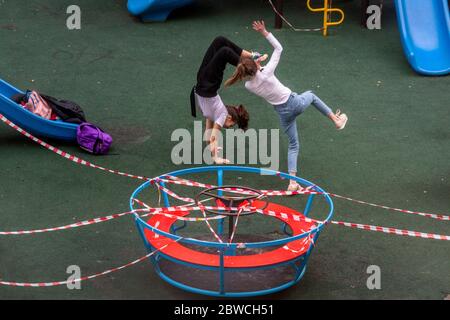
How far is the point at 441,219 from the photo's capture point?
32.0 feet

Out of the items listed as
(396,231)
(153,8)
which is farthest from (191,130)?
(153,8)

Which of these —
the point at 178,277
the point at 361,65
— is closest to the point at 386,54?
the point at 361,65

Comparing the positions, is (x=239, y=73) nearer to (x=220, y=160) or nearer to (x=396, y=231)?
(x=220, y=160)

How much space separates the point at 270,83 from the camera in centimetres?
1016

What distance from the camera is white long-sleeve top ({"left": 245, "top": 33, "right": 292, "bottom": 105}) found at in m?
10.1

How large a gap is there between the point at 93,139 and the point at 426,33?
5.90m

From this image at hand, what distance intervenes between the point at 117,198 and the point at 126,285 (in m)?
1.89

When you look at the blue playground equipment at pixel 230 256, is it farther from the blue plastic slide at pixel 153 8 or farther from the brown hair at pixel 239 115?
the blue plastic slide at pixel 153 8

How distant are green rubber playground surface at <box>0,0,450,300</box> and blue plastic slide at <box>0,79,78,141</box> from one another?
0.19 metres

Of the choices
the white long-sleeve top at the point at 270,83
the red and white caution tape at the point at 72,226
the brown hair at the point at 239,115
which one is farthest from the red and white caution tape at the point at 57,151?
the white long-sleeve top at the point at 270,83

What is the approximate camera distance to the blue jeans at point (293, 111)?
10250mm

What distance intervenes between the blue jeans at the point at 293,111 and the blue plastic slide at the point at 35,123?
8.56 ft

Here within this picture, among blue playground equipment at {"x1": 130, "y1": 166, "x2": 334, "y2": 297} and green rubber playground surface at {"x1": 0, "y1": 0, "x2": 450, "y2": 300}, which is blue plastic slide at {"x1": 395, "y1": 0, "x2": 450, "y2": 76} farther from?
blue playground equipment at {"x1": 130, "y1": 166, "x2": 334, "y2": 297}

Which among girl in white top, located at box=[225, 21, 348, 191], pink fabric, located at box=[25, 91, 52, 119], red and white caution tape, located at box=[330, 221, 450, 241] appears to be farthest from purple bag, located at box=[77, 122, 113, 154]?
red and white caution tape, located at box=[330, 221, 450, 241]
